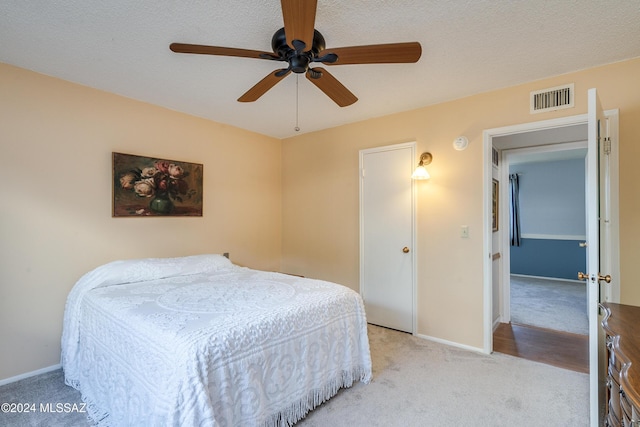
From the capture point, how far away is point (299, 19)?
1284 millimetres

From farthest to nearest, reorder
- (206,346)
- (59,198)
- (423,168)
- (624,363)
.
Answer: (423,168) → (59,198) → (206,346) → (624,363)

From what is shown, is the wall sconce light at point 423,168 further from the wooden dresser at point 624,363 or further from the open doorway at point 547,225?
the open doorway at point 547,225

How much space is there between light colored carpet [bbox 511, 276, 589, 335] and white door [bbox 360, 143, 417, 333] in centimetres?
163

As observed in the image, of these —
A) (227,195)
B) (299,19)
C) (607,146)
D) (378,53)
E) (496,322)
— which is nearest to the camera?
(299,19)

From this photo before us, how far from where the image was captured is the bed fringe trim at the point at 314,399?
171 cm

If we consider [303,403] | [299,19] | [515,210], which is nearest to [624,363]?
[303,403]

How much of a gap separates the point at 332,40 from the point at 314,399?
2.32 m

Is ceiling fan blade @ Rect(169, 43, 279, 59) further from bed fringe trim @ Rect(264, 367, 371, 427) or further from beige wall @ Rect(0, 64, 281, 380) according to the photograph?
bed fringe trim @ Rect(264, 367, 371, 427)

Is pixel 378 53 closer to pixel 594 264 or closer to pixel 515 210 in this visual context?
pixel 594 264

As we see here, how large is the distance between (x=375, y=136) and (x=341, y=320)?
2197 mm

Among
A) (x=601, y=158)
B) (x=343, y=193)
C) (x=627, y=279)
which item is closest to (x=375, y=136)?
(x=343, y=193)

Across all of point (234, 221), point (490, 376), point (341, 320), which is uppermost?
point (234, 221)

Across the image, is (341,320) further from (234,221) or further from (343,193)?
(234,221)

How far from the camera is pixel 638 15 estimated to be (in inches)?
67.1
